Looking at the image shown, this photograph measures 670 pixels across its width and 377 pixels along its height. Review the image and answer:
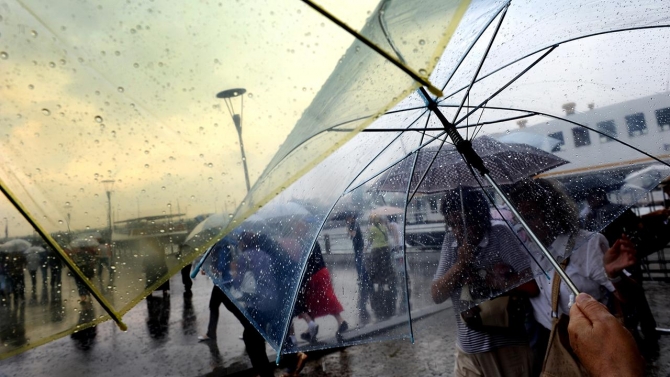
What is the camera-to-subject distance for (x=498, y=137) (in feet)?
8.72

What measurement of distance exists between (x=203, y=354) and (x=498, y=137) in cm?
592

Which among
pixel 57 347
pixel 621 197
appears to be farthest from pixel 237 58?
pixel 57 347

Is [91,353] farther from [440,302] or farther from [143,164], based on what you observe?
[143,164]

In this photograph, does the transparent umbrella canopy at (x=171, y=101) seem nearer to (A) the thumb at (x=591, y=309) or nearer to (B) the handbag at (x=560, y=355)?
(A) the thumb at (x=591, y=309)

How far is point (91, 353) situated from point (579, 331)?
7946 mm

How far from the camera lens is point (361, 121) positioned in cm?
115

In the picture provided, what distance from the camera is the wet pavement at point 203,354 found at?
221 inches

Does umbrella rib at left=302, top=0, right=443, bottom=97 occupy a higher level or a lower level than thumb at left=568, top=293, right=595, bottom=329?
higher

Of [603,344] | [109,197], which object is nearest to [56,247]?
[109,197]

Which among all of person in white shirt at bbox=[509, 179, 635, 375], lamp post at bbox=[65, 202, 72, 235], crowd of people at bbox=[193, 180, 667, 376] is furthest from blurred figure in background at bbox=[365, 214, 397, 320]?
lamp post at bbox=[65, 202, 72, 235]

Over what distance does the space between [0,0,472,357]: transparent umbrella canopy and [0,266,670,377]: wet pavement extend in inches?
152

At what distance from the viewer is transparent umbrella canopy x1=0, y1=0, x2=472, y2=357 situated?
1069mm

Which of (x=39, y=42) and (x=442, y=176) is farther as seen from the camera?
(x=442, y=176)

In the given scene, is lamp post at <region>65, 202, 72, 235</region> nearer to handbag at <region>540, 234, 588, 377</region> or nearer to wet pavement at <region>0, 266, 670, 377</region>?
handbag at <region>540, 234, 588, 377</region>
